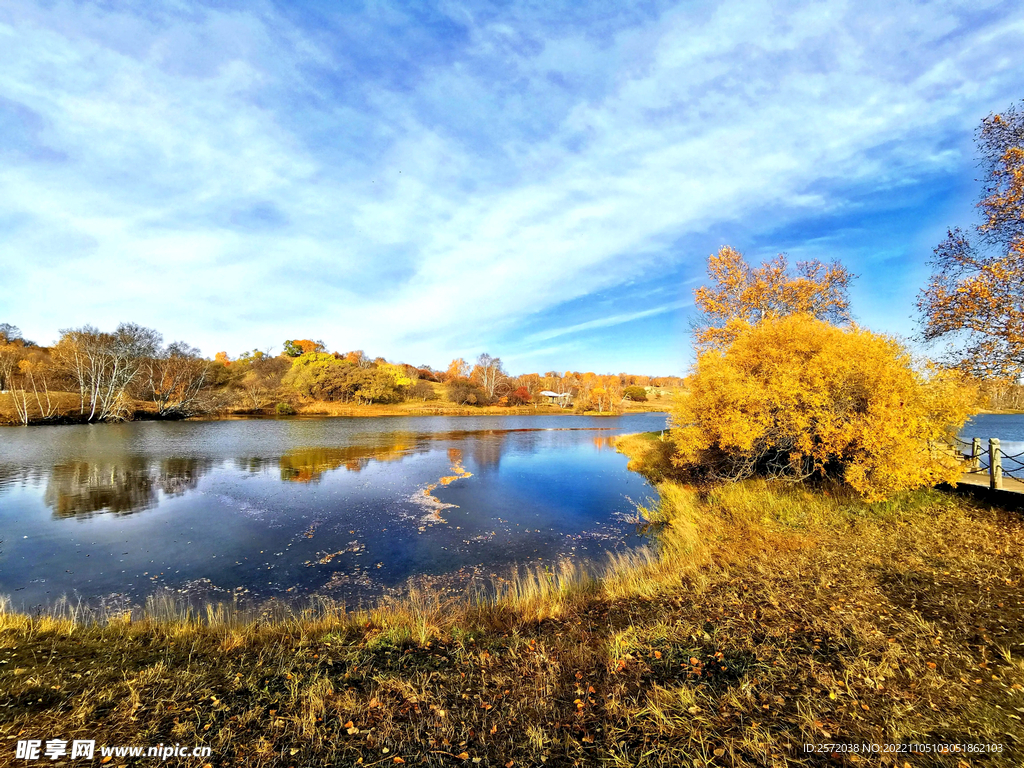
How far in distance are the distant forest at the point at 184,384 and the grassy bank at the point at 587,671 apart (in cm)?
6179

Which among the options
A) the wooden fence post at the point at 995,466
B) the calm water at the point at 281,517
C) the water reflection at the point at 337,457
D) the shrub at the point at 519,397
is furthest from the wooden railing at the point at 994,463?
the shrub at the point at 519,397

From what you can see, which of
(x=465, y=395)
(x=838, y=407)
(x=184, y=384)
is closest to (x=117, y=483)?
(x=838, y=407)

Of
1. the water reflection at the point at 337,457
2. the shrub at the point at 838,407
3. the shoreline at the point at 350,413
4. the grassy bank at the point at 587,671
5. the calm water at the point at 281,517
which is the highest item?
the shrub at the point at 838,407

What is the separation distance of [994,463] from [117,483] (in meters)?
32.5

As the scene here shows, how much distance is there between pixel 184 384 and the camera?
6644 centimetres

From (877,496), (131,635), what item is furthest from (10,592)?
(877,496)

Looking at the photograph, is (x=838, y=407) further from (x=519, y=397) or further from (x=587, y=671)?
(x=519, y=397)

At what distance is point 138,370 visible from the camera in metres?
57.9

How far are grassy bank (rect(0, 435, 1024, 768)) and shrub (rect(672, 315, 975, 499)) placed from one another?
2664 mm

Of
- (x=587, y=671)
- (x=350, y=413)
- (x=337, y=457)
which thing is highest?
(x=350, y=413)

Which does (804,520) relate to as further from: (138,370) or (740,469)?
(138,370)

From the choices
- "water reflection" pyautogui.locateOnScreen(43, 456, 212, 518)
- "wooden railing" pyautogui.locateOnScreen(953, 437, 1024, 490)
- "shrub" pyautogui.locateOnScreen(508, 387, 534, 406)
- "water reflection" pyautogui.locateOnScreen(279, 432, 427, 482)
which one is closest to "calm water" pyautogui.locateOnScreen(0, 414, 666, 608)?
"water reflection" pyautogui.locateOnScreen(43, 456, 212, 518)

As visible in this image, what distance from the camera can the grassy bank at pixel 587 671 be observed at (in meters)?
4.11

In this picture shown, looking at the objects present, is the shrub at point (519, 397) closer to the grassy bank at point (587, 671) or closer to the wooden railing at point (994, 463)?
the wooden railing at point (994, 463)
